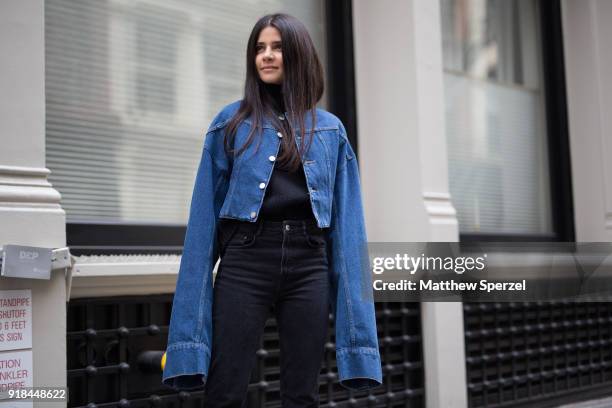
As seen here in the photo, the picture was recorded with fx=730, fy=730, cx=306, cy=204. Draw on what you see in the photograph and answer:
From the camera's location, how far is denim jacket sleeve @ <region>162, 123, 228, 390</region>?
248 centimetres

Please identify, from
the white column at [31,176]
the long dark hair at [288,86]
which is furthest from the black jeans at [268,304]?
the white column at [31,176]

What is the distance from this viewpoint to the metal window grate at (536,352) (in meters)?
5.51

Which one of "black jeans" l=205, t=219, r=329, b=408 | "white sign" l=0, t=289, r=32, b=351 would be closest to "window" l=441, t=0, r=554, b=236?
"black jeans" l=205, t=219, r=329, b=408

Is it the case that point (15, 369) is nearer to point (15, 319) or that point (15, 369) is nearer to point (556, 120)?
point (15, 319)

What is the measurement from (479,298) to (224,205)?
323 centimetres

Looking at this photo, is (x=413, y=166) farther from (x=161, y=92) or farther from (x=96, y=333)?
(x=96, y=333)

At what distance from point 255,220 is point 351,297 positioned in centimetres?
48

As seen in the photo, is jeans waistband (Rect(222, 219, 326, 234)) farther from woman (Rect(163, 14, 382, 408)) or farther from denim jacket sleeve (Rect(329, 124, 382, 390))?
denim jacket sleeve (Rect(329, 124, 382, 390))

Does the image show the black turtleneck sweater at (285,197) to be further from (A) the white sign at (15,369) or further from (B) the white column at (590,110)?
(B) the white column at (590,110)

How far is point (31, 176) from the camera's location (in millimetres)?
3189

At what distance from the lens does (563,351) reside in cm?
614

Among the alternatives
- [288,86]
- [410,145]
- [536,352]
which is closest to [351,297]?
[288,86]

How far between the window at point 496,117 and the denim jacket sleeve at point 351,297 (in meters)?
3.46

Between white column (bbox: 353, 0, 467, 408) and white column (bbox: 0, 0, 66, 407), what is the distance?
8.49 feet
